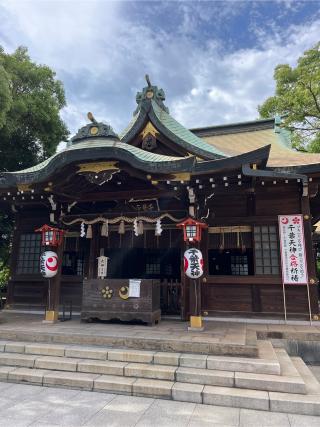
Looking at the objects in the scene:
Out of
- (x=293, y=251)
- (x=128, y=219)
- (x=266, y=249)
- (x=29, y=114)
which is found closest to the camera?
(x=293, y=251)

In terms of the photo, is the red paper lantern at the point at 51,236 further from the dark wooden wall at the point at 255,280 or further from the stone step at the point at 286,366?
the stone step at the point at 286,366

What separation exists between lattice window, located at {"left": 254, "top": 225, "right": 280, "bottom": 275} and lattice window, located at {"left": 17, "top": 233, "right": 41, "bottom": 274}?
317 inches

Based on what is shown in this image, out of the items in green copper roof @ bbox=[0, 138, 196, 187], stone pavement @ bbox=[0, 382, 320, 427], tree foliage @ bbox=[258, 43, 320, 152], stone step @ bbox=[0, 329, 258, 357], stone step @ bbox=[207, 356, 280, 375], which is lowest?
stone pavement @ bbox=[0, 382, 320, 427]

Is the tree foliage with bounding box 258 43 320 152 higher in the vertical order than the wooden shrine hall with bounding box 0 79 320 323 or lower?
higher

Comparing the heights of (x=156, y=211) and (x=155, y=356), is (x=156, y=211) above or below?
above

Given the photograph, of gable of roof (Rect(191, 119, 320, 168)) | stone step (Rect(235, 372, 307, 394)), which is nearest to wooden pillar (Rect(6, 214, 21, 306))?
gable of roof (Rect(191, 119, 320, 168))

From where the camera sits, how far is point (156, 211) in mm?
9031

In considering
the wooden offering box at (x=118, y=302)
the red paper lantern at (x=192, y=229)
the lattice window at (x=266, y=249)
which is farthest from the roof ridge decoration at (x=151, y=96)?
the wooden offering box at (x=118, y=302)

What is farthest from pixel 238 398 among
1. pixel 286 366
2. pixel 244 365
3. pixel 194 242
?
pixel 194 242

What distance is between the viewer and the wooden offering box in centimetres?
858

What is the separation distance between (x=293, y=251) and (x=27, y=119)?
12.6m

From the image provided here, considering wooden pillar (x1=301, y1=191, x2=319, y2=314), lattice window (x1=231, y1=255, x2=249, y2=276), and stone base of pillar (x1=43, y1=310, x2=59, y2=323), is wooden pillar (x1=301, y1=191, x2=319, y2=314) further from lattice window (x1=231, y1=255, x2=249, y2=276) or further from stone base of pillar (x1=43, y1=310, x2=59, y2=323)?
stone base of pillar (x1=43, y1=310, x2=59, y2=323)

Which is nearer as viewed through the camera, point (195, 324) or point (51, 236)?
point (195, 324)

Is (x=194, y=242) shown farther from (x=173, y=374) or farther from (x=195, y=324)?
(x=173, y=374)
